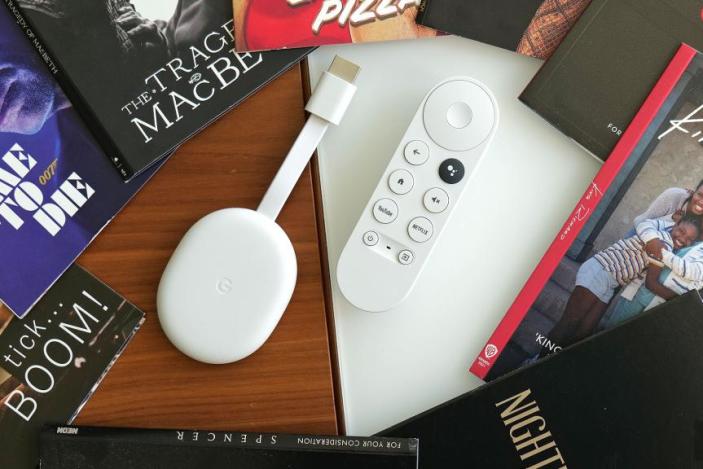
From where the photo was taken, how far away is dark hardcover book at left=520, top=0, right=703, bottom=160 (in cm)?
59

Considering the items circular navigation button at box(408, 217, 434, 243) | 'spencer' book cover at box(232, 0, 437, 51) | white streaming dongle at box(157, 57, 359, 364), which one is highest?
'spencer' book cover at box(232, 0, 437, 51)

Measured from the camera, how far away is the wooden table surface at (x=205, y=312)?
1.85 ft

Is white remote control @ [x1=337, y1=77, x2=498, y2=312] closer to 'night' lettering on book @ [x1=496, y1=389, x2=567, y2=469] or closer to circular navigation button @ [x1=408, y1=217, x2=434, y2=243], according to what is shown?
circular navigation button @ [x1=408, y1=217, x2=434, y2=243]

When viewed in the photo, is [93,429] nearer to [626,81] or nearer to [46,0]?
[46,0]

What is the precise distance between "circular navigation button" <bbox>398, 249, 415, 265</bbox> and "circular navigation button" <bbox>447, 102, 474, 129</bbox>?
4.4 inches

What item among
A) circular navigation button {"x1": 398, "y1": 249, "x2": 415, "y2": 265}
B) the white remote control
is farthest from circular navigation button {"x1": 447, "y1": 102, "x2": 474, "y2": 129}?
circular navigation button {"x1": 398, "y1": 249, "x2": 415, "y2": 265}

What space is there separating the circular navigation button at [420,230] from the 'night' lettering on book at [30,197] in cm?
26

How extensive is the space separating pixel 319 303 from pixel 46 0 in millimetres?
322

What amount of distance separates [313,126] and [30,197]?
231mm

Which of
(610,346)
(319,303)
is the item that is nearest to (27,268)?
(319,303)

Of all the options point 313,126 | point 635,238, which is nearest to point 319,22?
point 313,126

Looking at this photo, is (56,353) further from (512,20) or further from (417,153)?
(512,20)

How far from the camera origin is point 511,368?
591 mm

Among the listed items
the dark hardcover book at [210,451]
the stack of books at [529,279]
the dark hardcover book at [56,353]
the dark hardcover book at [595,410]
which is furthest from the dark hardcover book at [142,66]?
the dark hardcover book at [595,410]
